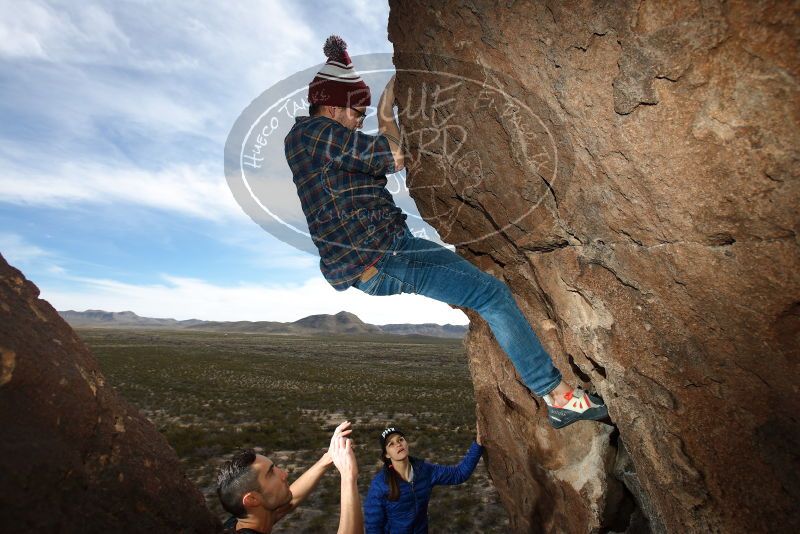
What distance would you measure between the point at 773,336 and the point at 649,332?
2.65ft

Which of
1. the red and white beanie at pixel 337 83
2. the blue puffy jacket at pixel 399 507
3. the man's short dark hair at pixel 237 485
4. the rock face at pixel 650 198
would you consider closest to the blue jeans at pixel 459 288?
the rock face at pixel 650 198

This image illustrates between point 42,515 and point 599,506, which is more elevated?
point 42,515

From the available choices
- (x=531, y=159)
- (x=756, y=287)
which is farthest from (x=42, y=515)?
(x=756, y=287)

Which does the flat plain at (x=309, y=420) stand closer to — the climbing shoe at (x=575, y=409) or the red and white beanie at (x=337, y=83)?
the climbing shoe at (x=575, y=409)

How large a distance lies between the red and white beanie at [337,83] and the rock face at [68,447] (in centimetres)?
209

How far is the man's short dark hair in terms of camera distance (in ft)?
9.16

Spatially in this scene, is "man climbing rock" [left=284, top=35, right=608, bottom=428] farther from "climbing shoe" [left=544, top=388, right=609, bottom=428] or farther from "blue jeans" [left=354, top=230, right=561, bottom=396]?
"climbing shoe" [left=544, top=388, right=609, bottom=428]

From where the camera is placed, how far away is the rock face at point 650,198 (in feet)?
7.59

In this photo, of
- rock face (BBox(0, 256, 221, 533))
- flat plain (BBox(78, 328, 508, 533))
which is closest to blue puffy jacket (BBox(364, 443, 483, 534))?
rock face (BBox(0, 256, 221, 533))

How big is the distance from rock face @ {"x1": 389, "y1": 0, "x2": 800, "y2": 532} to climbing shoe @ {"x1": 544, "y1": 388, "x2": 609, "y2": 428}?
5.9 inches

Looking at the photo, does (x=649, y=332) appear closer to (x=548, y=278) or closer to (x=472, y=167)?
(x=548, y=278)

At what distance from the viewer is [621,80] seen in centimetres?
260

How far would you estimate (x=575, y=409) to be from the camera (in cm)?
390

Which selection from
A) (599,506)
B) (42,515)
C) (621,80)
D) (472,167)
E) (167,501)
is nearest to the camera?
(42,515)
